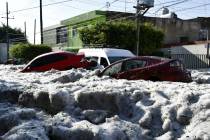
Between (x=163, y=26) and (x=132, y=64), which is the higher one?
(x=163, y=26)

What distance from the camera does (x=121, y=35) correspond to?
45906mm

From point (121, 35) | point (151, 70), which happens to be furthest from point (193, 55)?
point (151, 70)

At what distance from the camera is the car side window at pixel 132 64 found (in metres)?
16.3

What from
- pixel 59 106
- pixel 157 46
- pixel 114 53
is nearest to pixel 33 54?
pixel 157 46

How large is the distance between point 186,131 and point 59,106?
2.23 meters

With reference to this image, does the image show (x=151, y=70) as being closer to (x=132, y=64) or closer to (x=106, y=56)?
(x=132, y=64)

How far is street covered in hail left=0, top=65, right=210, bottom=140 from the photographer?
7.26 metres

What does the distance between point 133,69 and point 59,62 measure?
6.31 metres

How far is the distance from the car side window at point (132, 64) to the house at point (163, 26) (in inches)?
1485

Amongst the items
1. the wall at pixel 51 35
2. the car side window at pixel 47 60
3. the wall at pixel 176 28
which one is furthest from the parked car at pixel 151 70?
the wall at pixel 51 35

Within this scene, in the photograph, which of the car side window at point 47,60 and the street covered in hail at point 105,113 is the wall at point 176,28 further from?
the street covered in hail at point 105,113

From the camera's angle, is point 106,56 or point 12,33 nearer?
point 106,56

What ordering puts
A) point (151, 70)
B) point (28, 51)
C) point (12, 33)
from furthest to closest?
point (12, 33), point (28, 51), point (151, 70)

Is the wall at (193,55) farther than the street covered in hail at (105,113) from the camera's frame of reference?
Yes
